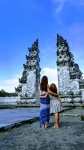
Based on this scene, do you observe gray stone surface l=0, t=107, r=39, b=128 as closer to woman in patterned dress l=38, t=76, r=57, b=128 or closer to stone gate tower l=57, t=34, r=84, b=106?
woman in patterned dress l=38, t=76, r=57, b=128

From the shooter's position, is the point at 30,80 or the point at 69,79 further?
the point at 30,80

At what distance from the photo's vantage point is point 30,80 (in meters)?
21.6

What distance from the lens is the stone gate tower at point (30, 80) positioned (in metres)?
20.8

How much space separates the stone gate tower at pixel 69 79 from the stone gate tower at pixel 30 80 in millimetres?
2600

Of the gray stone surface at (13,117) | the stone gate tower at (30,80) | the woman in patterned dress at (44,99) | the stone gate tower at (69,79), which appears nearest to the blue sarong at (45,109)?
the woman in patterned dress at (44,99)

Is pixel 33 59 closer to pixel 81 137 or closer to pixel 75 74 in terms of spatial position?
pixel 75 74

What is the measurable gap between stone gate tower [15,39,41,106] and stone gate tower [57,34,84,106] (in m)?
2.60

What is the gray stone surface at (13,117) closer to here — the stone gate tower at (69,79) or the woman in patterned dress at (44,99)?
the woman in patterned dress at (44,99)

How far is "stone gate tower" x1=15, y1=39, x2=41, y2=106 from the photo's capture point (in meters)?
20.8

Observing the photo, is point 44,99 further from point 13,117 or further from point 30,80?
point 30,80

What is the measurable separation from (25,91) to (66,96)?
14.3 feet

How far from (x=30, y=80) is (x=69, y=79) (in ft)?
13.6

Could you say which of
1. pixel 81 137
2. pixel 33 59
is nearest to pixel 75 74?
pixel 33 59

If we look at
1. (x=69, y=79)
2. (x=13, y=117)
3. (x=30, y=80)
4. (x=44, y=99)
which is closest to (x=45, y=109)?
(x=44, y=99)
